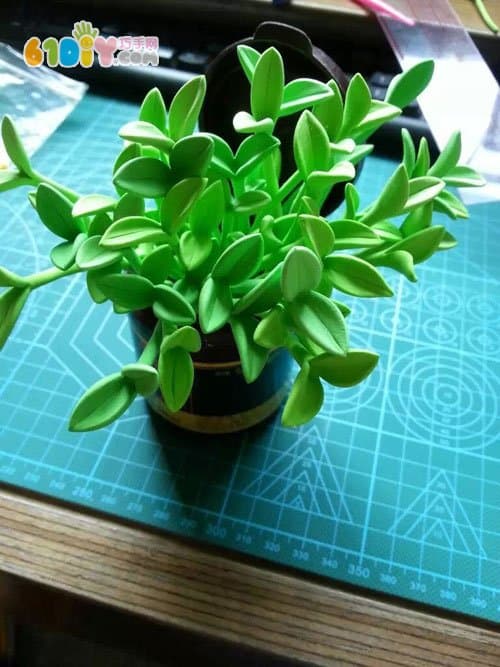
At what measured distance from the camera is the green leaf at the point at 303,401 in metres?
0.30

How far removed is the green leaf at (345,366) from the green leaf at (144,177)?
96mm

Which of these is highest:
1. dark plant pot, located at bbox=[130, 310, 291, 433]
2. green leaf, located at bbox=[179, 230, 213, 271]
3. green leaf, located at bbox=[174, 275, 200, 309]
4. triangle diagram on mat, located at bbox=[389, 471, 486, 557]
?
green leaf, located at bbox=[179, 230, 213, 271]

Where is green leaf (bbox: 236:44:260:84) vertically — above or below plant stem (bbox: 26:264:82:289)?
above

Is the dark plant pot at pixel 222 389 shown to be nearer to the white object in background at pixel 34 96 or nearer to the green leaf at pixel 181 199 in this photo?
the green leaf at pixel 181 199

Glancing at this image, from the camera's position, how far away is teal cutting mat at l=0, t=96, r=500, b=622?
0.42m

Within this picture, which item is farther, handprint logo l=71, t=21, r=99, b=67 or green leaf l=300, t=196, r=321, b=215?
handprint logo l=71, t=21, r=99, b=67

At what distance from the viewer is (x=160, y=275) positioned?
1.05ft

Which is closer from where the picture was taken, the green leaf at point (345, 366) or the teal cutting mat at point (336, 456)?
the green leaf at point (345, 366)

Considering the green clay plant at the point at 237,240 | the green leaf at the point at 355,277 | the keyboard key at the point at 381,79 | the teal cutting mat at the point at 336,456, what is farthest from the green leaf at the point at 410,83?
the keyboard key at the point at 381,79

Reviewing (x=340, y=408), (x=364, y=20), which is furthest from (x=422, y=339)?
(x=364, y=20)

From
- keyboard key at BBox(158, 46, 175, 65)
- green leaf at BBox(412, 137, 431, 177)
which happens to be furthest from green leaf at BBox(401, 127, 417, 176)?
keyboard key at BBox(158, 46, 175, 65)

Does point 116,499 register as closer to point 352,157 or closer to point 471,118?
point 352,157

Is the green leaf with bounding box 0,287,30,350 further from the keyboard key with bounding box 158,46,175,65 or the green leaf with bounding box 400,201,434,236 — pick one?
the keyboard key with bounding box 158,46,175,65

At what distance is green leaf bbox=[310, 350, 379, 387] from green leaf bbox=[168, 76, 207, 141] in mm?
116
